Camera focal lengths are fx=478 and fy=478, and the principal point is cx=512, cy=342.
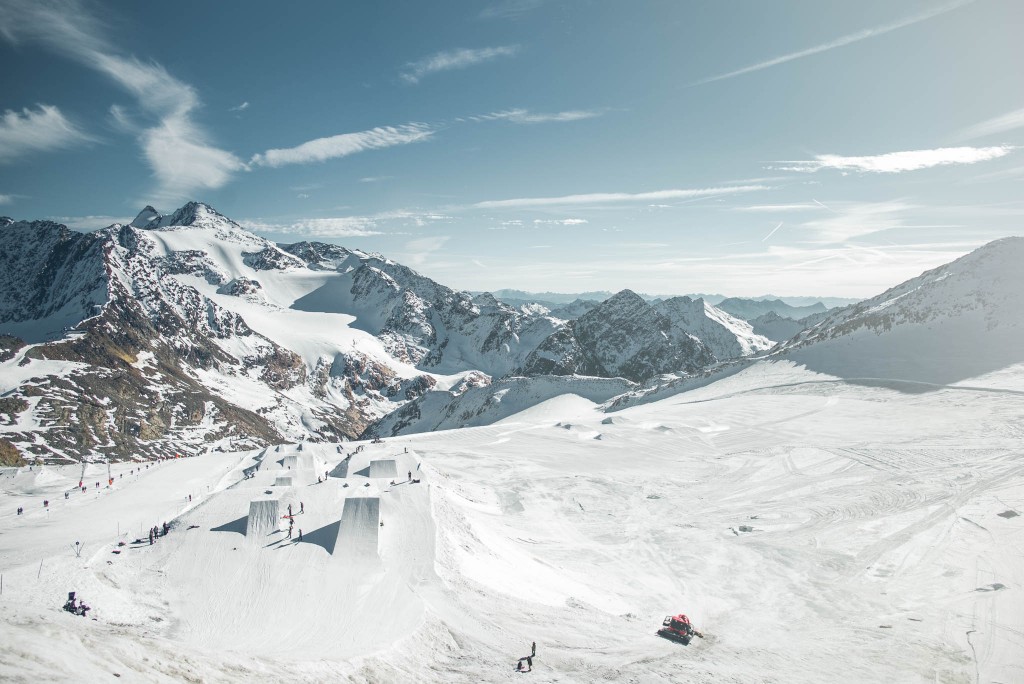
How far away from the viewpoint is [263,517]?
31.4 m

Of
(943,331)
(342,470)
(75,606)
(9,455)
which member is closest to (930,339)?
(943,331)

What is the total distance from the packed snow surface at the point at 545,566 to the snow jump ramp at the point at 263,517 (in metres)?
0.35

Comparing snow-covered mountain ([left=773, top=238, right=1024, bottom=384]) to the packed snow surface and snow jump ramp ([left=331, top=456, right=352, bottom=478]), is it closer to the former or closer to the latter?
the packed snow surface

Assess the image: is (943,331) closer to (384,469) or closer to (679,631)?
(679,631)

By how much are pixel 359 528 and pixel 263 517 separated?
673 centimetres

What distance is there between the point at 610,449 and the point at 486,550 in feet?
114

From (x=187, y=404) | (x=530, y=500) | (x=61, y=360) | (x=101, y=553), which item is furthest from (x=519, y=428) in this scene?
(x=61, y=360)

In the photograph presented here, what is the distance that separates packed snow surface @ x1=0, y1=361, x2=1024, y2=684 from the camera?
808 inches

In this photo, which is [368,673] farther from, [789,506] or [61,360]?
[61,360]

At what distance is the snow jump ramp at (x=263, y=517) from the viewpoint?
30.9m

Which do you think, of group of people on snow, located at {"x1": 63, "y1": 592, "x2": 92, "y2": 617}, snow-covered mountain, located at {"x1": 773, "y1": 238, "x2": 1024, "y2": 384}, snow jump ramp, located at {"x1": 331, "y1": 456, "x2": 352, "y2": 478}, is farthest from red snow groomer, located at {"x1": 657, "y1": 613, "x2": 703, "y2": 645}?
snow-covered mountain, located at {"x1": 773, "y1": 238, "x2": 1024, "y2": 384}

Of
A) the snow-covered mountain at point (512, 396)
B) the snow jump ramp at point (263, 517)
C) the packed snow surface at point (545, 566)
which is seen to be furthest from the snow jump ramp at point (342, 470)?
the snow-covered mountain at point (512, 396)

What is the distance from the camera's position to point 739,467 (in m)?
55.6

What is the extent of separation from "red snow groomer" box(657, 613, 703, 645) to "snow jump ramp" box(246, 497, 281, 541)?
80.1 ft
